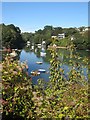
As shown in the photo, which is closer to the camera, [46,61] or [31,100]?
[31,100]

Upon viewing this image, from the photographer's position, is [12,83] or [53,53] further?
[53,53]

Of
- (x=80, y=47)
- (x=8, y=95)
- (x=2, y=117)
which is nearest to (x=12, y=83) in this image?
(x=8, y=95)

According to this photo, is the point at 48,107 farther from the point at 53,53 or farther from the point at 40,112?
the point at 53,53

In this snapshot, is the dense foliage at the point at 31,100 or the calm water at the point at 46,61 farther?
the calm water at the point at 46,61

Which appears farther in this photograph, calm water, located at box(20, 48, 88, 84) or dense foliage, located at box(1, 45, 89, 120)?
calm water, located at box(20, 48, 88, 84)

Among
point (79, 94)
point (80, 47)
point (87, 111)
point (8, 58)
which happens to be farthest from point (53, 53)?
point (80, 47)

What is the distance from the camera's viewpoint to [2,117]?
4.44 metres

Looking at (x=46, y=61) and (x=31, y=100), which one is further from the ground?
(x=31, y=100)

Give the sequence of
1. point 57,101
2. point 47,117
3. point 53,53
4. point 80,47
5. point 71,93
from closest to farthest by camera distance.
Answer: point 47,117 → point 57,101 → point 71,93 → point 53,53 → point 80,47

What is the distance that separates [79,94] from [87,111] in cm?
40

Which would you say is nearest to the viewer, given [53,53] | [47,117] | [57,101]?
[47,117]

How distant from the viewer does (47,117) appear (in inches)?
168

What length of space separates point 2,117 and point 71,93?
1.20 m

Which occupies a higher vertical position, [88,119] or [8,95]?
[8,95]
